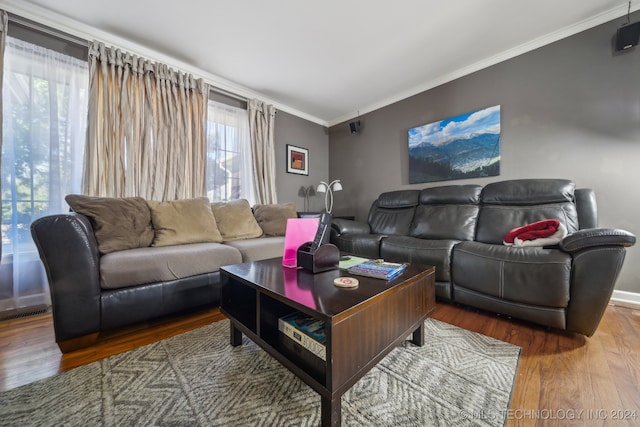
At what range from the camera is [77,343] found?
1.14 meters

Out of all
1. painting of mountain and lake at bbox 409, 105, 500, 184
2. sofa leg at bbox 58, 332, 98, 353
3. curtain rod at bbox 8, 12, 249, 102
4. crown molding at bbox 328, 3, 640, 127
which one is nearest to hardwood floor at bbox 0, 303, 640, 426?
sofa leg at bbox 58, 332, 98, 353

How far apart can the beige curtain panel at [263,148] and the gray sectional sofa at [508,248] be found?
3.64 feet

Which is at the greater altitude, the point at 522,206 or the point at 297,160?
the point at 297,160

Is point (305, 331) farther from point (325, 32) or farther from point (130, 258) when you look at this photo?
point (325, 32)

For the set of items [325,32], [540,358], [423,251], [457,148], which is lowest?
[540,358]

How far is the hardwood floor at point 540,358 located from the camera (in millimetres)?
792

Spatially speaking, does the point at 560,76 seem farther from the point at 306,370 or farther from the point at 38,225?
the point at 38,225

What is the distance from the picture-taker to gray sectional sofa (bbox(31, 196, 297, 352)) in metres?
1.08

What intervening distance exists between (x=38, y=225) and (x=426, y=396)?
1.81 metres

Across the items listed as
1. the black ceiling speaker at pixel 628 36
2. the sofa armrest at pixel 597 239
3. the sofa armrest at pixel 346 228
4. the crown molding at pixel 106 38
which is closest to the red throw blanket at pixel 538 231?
the sofa armrest at pixel 597 239

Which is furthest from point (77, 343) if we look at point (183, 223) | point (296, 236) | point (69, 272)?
point (296, 236)

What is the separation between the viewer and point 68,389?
2.87 ft

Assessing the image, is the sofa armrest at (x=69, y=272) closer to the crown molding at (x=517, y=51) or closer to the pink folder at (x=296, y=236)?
the pink folder at (x=296, y=236)

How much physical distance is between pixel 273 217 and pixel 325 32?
175 cm
